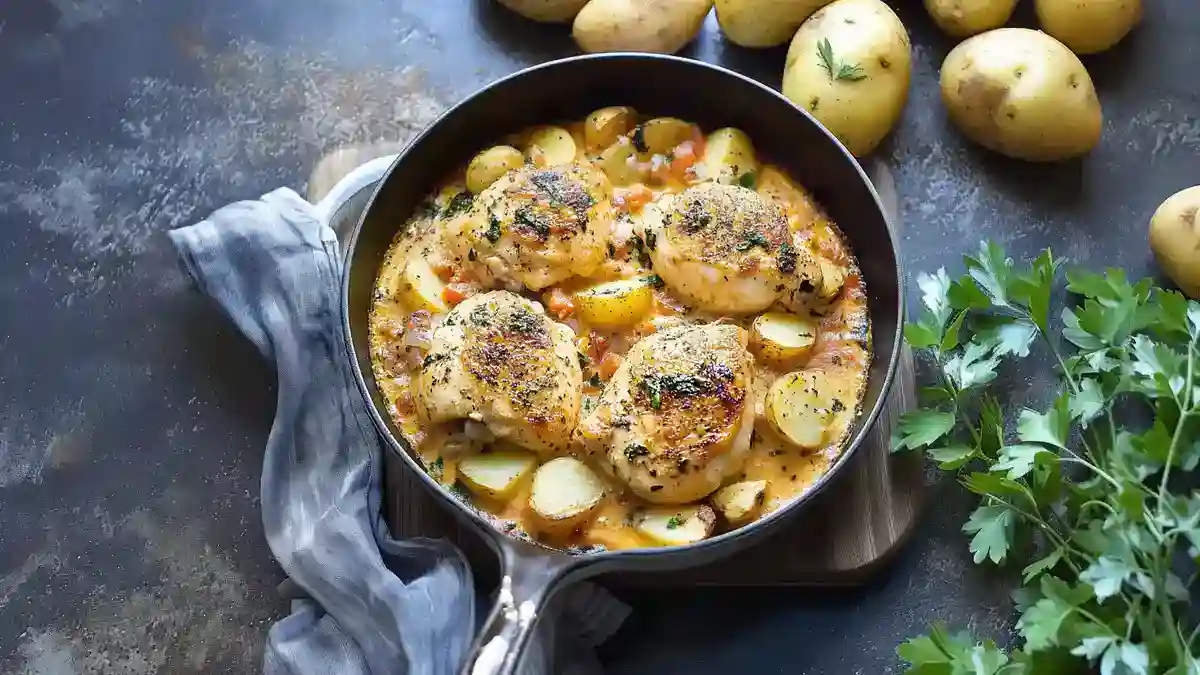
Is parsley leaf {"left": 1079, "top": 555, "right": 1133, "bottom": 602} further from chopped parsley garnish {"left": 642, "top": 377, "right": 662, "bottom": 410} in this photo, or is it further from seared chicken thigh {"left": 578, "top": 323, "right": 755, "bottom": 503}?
chopped parsley garnish {"left": 642, "top": 377, "right": 662, "bottom": 410}

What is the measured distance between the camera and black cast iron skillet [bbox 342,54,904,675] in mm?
1969

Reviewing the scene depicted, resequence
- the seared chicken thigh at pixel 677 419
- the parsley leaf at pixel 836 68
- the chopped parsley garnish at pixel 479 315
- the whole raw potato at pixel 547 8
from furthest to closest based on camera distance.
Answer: the whole raw potato at pixel 547 8 → the parsley leaf at pixel 836 68 → the chopped parsley garnish at pixel 479 315 → the seared chicken thigh at pixel 677 419

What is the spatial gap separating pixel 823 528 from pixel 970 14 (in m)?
1.22

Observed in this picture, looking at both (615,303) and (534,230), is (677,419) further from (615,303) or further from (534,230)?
(534,230)

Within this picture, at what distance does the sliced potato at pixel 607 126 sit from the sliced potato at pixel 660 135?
39 millimetres

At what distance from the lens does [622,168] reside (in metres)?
2.39

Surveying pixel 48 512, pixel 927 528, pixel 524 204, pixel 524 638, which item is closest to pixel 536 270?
pixel 524 204

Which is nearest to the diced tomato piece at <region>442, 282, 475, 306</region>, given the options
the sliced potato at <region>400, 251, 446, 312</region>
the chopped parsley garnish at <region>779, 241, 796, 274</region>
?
the sliced potato at <region>400, 251, 446, 312</region>

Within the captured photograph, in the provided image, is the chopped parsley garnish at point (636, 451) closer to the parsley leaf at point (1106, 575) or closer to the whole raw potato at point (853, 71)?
the parsley leaf at point (1106, 575)

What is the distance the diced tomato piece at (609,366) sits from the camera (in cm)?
219

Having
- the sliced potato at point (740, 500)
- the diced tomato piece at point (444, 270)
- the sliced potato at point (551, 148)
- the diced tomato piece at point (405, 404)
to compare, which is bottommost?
the sliced potato at point (740, 500)

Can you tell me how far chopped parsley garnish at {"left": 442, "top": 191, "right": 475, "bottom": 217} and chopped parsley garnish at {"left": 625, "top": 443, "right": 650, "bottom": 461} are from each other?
25.4 inches

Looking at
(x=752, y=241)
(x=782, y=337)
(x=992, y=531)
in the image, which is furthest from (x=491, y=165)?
(x=992, y=531)

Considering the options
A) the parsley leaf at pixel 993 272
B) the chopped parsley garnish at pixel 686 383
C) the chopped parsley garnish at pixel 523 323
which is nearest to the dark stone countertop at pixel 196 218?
the parsley leaf at pixel 993 272
